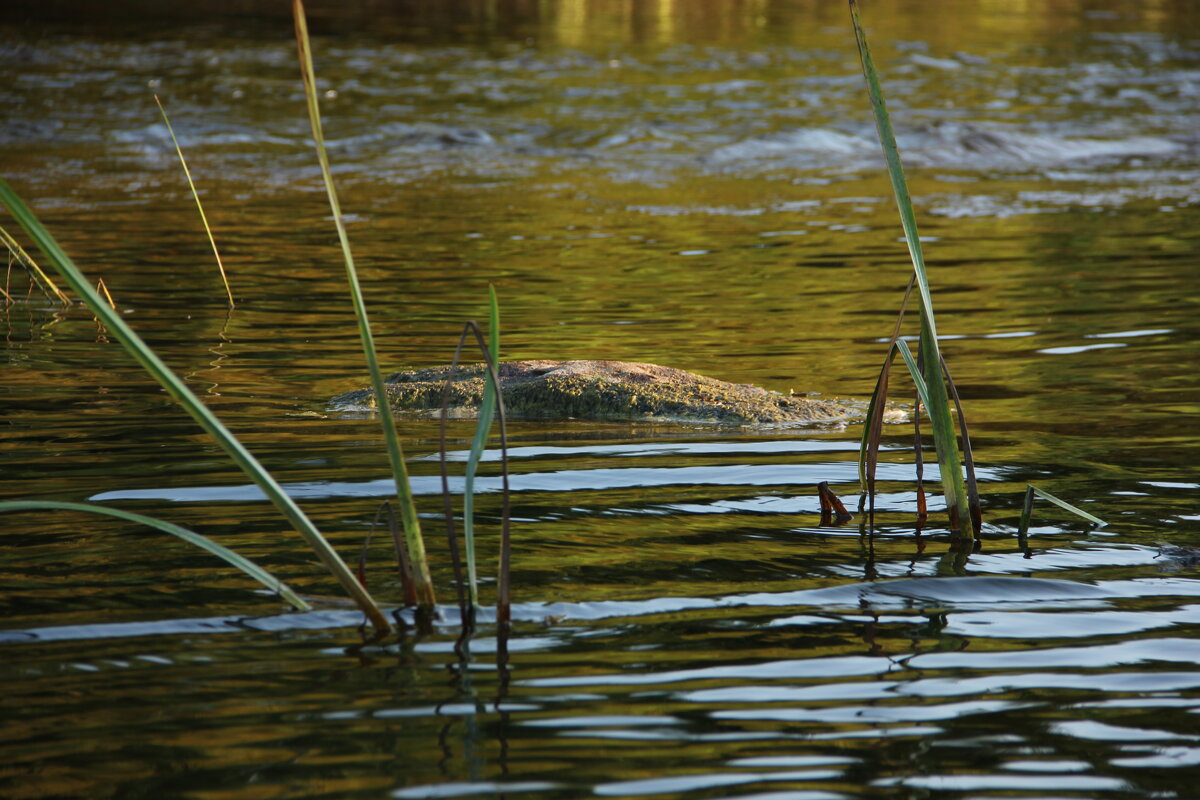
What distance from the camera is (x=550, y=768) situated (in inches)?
91.8

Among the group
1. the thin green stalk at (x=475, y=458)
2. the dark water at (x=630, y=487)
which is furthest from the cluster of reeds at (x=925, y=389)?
the thin green stalk at (x=475, y=458)

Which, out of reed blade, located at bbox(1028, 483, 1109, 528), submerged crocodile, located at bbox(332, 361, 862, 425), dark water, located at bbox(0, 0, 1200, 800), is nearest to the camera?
dark water, located at bbox(0, 0, 1200, 800)

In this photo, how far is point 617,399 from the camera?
527cm

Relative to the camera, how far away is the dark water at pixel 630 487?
2441 millimetres

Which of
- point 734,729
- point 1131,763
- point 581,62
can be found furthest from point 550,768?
point 581,62

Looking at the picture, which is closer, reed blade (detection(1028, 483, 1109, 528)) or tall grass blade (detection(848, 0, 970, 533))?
tall grass blade (detection(848, 0, 970, 533))

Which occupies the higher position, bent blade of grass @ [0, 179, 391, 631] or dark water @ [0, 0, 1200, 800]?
bent blade of grass @ [0, 179, 391, 631]

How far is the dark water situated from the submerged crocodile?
0.23 metres

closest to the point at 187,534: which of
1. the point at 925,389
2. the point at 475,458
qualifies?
the point at 475,458

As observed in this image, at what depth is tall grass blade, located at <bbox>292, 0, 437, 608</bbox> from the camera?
2.61 meters

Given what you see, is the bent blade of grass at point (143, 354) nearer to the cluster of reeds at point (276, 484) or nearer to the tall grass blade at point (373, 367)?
the cluster of reeds at point (276, 484)

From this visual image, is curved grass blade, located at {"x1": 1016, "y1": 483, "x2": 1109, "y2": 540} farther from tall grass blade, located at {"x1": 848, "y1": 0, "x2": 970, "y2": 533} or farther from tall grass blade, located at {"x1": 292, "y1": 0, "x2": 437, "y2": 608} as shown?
tall grass blade, located at {"x1": 292, "y1": 0, "x2": 437, "y2": 608}

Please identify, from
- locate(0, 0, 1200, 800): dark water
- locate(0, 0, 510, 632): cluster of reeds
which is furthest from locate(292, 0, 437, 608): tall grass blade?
locate(0, 0, 1200, 800): dark water

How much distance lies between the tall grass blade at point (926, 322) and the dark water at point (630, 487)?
0.16 m
